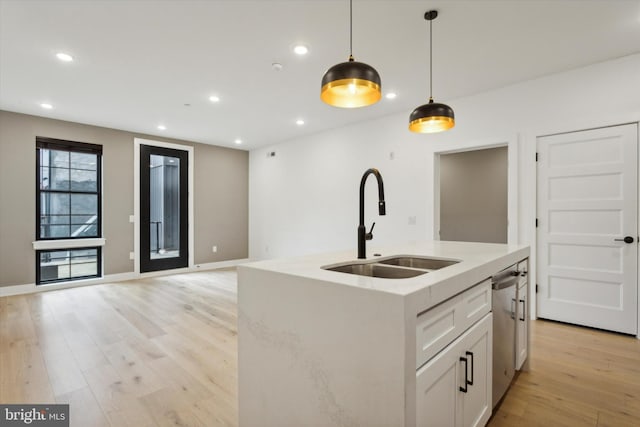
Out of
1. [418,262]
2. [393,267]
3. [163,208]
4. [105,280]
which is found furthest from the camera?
[163,208]

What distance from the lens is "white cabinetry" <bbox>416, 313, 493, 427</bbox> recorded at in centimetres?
107

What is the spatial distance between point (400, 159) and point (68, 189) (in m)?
5.34

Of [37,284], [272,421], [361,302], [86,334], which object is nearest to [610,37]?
[361,302]

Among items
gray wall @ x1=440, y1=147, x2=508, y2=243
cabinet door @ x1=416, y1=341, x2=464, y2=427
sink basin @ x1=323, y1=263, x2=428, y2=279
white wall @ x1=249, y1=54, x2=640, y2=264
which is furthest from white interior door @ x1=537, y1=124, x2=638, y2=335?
cabinet door @ x1=416, y1=341, x2=464, y2=427

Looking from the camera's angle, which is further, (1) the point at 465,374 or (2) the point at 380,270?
(2) the point at 380,270

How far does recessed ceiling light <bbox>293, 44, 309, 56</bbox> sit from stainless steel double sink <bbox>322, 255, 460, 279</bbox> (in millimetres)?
2105

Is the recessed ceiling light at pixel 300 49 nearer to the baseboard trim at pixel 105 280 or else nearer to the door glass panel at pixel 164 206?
the baseboard trim at pixel 105 280

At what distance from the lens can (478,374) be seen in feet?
4.92

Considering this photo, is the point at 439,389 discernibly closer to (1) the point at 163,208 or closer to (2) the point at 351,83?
(2) the point at 351,83

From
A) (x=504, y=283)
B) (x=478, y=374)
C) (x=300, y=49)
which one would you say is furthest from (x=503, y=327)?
(x=300, y=49)

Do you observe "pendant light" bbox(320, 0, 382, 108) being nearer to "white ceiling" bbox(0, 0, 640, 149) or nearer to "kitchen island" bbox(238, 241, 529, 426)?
"white ceiling" bbox(0, 0, 640, 149)

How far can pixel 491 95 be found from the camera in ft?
12.8

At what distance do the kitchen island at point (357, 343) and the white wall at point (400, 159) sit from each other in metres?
2.82

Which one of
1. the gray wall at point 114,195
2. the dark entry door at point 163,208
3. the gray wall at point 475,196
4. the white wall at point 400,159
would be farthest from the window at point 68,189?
the gray wall at point 475,196
